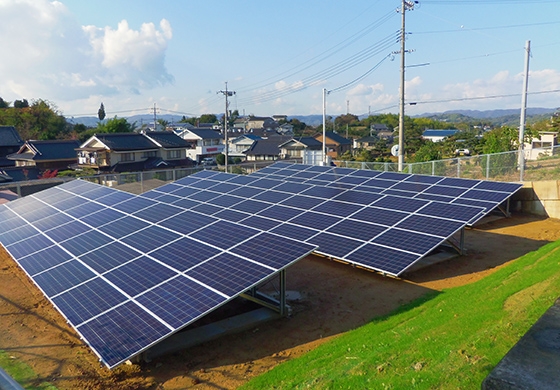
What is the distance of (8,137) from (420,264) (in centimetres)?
6193

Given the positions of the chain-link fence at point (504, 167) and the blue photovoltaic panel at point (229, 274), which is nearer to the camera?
the blue photovoltaic panel at point (229, 274)

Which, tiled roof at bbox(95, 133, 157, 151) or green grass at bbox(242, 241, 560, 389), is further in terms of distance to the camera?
tiled roof at bbox(95, 133, 157, 151)

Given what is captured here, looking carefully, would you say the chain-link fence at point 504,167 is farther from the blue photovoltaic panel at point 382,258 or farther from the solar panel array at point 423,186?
the blue photovoltaic panel at point 382,258

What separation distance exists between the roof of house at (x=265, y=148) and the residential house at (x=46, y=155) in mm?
30565

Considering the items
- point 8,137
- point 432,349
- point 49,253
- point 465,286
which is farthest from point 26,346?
point 8,137

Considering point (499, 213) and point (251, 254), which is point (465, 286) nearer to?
point (251, 254)

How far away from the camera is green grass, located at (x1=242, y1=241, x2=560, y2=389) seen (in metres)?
6.36

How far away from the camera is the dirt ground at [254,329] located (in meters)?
8.34

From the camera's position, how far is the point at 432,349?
290 inches

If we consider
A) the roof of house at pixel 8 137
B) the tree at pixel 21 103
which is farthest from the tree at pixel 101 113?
the roof of house at pixel 8 137

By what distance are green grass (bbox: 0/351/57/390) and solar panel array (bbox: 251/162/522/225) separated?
13.6m

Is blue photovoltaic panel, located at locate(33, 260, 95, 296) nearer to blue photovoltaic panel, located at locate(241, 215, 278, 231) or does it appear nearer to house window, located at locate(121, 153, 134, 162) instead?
blue photovoltaic panel, located at locate(241, 215, 278, 231)

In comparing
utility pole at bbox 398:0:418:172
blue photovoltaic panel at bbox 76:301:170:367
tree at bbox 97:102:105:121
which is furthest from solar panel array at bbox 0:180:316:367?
tree at bbox 97:102:105:121

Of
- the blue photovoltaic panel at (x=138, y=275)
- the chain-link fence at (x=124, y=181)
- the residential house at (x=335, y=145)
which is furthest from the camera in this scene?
the residential house at (x=335, y=145)
